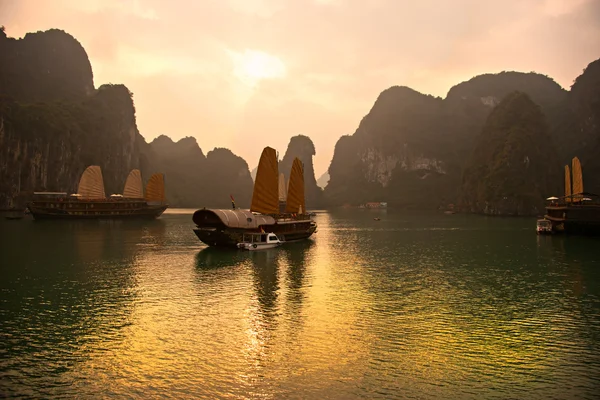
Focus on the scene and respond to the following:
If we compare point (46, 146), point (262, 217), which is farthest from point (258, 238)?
point (46, 146)

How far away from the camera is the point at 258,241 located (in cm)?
5059

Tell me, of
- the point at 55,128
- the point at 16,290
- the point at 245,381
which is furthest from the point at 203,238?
the point at 55,128

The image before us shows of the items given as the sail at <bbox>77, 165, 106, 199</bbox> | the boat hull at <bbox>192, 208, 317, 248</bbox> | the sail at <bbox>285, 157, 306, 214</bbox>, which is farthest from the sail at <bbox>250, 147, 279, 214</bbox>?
the sail at <bbox>77, 165, 106, 199</bbox>

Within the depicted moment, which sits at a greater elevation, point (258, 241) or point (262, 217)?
point (262, 217)

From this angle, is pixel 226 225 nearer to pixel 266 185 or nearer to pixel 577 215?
pixel 266 185

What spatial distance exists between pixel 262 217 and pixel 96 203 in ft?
238

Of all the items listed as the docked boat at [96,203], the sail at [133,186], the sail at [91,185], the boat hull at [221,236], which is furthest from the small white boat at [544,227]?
the sail at [91,185]

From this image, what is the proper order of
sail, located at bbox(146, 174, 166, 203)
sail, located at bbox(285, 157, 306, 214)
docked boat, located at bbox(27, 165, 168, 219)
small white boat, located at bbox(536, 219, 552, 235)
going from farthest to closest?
sail, located at bbox(146, 174, 166, 203) < docked boat, located at bbox(27, 165, 168, 219) < small white boat, located at bbox(536, 219, 552, 235) < sail, located at bbox(285, 157, 306, 214)

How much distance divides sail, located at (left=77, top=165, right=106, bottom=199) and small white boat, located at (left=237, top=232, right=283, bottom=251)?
75491mm

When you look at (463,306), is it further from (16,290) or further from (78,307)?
(16,290)

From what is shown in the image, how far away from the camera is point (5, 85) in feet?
629

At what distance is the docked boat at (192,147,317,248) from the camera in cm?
4903

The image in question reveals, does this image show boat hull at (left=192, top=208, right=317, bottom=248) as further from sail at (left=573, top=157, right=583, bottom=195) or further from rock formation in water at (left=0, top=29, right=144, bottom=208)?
rock formation in water at (left=0, top=29, right=144, bottom=208)

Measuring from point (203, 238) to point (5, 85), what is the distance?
195081 millimetres
